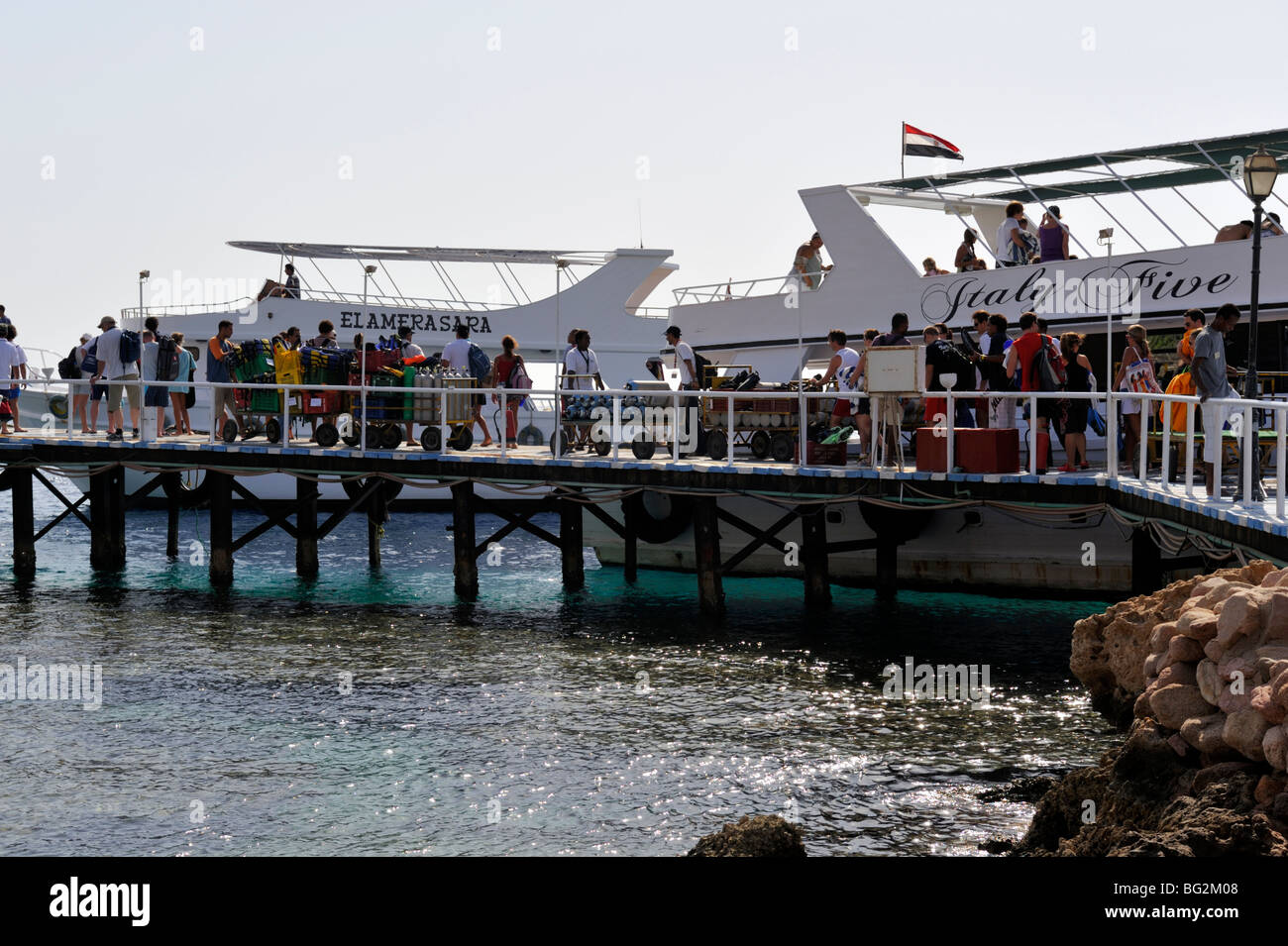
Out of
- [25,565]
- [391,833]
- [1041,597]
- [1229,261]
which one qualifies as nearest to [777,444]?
[1041,597]

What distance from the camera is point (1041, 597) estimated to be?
1747cm

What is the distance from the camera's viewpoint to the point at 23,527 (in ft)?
66.1

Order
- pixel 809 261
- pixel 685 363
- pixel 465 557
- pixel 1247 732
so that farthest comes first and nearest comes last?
pixel 809 261
pixel 465 557
pixel 685 363
pixel 1247 732

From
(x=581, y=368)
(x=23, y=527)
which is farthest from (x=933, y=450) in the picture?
(x=23, y=527)

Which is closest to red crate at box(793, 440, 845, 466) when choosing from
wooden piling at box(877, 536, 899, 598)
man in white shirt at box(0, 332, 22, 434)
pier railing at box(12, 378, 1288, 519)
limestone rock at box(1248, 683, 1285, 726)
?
pier railing at box(12, 378, 1288, 519)

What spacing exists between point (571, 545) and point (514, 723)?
24.4ft

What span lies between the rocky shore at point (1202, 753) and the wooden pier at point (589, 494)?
3768 millimetres

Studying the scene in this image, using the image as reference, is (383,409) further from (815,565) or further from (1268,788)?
(1268,788)

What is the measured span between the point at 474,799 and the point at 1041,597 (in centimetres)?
989

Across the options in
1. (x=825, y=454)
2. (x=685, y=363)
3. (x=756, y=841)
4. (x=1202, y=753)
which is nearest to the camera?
(x=756, y=841)

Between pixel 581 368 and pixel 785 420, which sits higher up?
pixel 581 368

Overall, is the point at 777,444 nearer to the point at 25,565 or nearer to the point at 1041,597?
the point at 1041,597

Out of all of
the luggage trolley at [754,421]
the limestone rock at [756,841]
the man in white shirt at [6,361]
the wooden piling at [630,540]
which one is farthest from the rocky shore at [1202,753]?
the man in white shirt at [6,361]

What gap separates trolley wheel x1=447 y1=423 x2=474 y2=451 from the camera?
1788 centimetres
